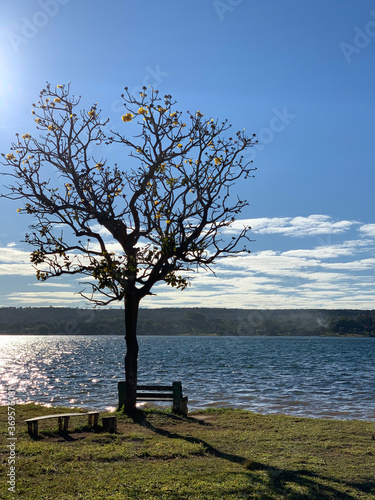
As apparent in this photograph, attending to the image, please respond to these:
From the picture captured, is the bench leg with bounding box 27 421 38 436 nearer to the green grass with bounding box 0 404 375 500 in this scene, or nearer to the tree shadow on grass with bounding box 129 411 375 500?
the green grass with bounding box 0 404 375 500

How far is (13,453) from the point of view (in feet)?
38.2

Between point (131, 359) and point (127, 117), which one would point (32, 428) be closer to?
point (131, 359)

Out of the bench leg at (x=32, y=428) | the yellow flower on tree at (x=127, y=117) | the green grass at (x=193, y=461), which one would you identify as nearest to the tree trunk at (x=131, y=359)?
the green grass at (x=193, y=461)

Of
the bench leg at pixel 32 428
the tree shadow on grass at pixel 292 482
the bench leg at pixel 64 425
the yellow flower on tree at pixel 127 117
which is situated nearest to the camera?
the tree shadow on grass at pixel 292 482

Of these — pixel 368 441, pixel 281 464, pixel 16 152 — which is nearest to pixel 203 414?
pixel 368 441

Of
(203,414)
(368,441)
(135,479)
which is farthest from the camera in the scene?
(203,414)

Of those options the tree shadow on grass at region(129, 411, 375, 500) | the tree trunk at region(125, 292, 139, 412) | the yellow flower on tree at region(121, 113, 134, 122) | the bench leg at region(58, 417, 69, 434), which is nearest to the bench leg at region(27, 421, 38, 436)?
the bench leg at region(58, 417, 69, 434)

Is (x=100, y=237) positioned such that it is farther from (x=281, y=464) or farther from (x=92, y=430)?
(x=281, y=464)

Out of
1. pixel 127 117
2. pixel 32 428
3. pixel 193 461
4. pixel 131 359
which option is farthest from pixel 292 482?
pixel 127 117

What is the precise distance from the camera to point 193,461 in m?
11.5

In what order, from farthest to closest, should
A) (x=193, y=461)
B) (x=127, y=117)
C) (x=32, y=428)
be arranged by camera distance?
(x=127, y=117)
(x=32, y=428)
(x=193, y=461)

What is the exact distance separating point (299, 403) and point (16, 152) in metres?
20.9

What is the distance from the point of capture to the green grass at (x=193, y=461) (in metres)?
9.31

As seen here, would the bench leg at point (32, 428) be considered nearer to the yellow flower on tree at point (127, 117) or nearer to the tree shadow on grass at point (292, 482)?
the tree shadow on grass at point (292, 482)
